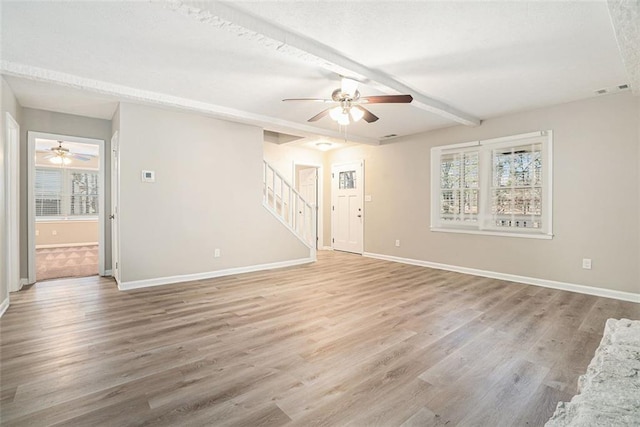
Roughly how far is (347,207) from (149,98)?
A: 4875mm

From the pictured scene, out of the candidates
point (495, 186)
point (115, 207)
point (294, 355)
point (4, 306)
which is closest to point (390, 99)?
point (294, 355)

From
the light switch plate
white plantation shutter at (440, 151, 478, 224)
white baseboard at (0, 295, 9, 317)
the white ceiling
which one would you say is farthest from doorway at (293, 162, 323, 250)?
white baseboard at (0, 295, 9, 317)

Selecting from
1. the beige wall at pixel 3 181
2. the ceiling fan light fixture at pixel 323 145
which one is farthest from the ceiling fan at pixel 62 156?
the ceiling fan light fixture at pixel 323 145

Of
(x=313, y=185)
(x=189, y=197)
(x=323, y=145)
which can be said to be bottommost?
(x=189, y=197)

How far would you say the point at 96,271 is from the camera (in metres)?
5.27

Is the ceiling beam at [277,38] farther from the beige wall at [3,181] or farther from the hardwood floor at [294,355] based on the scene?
the beige wall at [3,181]

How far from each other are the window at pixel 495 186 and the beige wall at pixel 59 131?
574cm

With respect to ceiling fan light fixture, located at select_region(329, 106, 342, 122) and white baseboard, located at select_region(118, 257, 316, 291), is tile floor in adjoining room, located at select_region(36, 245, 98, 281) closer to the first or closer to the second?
white baseboard, located at select_region(118, 257, 316, 291)

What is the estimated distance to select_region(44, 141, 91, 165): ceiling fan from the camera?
720 centimetres

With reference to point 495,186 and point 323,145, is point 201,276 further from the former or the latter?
point 495,186

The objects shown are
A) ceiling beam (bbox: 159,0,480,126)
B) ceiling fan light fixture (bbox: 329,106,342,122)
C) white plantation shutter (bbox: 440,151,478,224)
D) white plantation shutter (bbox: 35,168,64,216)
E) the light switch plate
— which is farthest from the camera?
white plantation shutter (bbox: 35,168,64,216)

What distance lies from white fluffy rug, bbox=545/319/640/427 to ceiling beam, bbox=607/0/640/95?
7.70 ft

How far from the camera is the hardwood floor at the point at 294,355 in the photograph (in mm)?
1707

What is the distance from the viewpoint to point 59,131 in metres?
4.65
